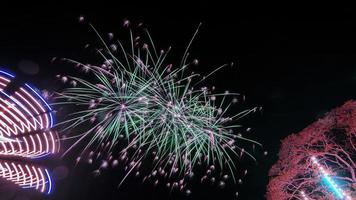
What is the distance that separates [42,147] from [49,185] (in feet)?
6.79

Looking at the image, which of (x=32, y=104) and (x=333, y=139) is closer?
(x=32, y=104)

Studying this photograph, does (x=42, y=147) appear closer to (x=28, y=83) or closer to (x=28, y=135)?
(x=28, y=135)

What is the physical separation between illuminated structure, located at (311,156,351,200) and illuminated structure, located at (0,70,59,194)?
10862 mm

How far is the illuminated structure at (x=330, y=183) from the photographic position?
15.5m

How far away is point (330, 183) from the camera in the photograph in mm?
15820

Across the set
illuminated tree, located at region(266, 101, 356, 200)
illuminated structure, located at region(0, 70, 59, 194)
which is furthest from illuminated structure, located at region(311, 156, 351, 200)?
illuminated structure, located at region(0, 70, 59, 194)

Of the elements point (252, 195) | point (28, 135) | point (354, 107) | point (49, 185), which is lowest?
point (252, 195)

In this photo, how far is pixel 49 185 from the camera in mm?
15203

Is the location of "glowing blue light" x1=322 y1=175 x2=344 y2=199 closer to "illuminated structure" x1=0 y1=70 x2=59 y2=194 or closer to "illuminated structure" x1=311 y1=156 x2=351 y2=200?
"illuminated structure" x1=311 y1=156 x2=351 y2=200

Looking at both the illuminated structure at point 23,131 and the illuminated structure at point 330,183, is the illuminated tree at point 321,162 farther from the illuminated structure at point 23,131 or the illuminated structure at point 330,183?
the illuminated structure at point 23,131

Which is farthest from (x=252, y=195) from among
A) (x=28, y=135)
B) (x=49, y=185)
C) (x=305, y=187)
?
(x=28, y=135)

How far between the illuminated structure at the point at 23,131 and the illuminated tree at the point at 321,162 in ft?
32.9

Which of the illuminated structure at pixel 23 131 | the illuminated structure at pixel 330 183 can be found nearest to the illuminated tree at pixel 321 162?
the illuminated structure at pixel 330 183

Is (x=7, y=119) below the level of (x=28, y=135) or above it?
above
